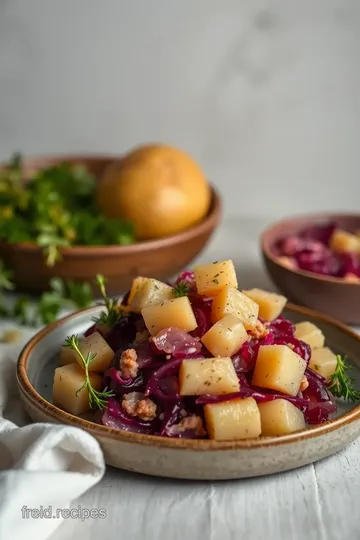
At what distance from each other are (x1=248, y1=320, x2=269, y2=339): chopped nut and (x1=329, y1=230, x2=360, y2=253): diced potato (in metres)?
0.87

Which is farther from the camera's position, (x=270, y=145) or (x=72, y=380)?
(x=270, y=145)

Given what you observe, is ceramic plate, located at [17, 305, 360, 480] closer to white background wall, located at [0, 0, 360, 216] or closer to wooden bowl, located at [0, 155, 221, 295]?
wooden bowl, located at [0, 155, 221, 295]

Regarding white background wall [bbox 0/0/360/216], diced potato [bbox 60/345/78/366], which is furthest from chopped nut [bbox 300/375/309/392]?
white background wall [bbox 0/0/360/216]

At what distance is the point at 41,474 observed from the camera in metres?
1.40

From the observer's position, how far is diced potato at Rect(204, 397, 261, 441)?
148 cm

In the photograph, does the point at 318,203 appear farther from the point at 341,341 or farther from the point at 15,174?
the point at 341,341

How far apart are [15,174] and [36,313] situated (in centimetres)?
64

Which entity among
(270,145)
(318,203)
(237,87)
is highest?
(237,87)

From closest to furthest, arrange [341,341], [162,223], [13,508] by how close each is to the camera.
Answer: [13,508]
[341,341]
[162,223]

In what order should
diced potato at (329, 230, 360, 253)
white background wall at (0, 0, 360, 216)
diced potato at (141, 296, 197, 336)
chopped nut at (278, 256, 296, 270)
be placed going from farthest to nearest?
1. white background wall at (0, 0, 360, 216)
2. diced potato at (329, 230, 360, 253)
3. chopped nut at (278, 256, 296, 270)
4. diced potato at (141, 296, 197, 336)

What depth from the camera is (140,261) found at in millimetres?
2434

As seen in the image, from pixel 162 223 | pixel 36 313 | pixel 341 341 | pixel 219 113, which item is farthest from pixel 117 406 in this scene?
pixel 219 113

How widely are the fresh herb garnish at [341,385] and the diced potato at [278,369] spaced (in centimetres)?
11

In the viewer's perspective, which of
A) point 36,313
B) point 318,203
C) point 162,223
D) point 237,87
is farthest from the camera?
point 318,203
